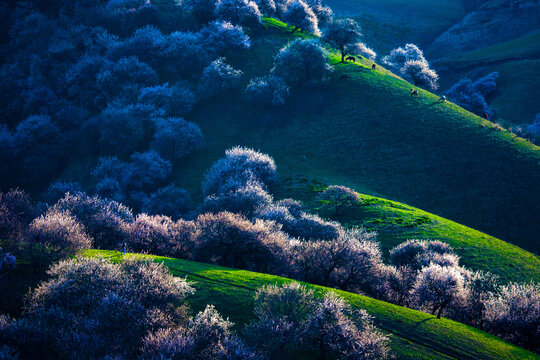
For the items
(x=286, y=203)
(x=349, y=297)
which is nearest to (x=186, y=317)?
(x=349, y=297)

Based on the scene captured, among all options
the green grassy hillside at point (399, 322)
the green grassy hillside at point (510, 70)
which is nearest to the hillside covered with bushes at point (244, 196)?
the green grassy hillside at point (399, 322)

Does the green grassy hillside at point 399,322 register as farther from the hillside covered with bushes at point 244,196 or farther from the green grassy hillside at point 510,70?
the green grassy hillside at point 510,70

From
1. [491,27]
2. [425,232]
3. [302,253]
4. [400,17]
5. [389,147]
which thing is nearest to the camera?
[302,253]

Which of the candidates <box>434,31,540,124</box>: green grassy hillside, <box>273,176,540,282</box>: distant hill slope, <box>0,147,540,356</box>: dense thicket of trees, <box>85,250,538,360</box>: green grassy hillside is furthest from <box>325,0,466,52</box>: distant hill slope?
<box>85,250,538,360</box>: green grassy hillside

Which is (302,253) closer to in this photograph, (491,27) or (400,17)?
(491,27)

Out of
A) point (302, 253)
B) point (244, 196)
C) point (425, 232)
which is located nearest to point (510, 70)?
point (425, 232)

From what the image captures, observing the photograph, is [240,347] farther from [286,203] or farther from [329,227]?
[286,203]
